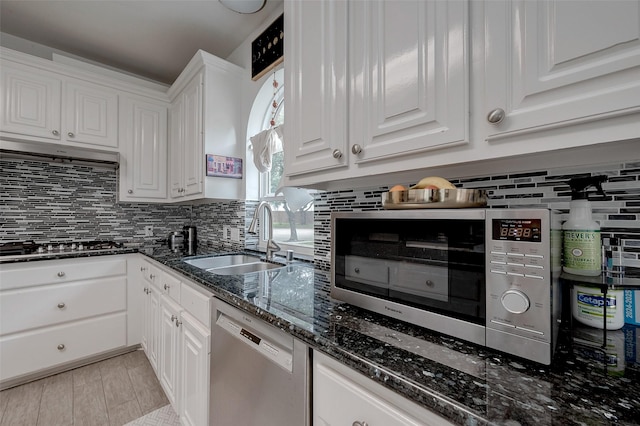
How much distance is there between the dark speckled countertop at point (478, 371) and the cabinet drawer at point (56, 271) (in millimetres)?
1990

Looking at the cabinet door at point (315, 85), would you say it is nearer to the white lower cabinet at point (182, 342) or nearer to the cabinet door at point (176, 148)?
the white lower cabinet at point (182, 342)

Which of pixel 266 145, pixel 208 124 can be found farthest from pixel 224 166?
pixel 266 145

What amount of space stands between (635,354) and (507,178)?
52 cm

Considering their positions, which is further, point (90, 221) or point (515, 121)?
point (90, 221)

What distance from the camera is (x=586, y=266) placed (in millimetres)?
657

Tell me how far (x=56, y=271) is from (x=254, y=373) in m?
1.98

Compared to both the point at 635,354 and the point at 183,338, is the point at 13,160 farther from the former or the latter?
the point at 635,354

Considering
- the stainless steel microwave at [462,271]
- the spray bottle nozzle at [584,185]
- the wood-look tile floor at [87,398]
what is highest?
the spray bottle nozzle at [584,185]

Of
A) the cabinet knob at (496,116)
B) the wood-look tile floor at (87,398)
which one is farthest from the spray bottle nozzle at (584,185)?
the wood-look tile floor at (87,398)

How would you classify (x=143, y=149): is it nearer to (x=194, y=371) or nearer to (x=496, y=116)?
(x=194, y=371)

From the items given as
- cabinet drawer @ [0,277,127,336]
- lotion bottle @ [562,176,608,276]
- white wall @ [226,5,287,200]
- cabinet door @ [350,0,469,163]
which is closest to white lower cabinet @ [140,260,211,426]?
cabinet drawer @ [0,277,127,336]

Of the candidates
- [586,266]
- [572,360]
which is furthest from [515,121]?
[572,360]

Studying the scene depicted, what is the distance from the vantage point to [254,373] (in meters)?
0.89

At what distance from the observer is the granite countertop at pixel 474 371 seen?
1.33 ft
